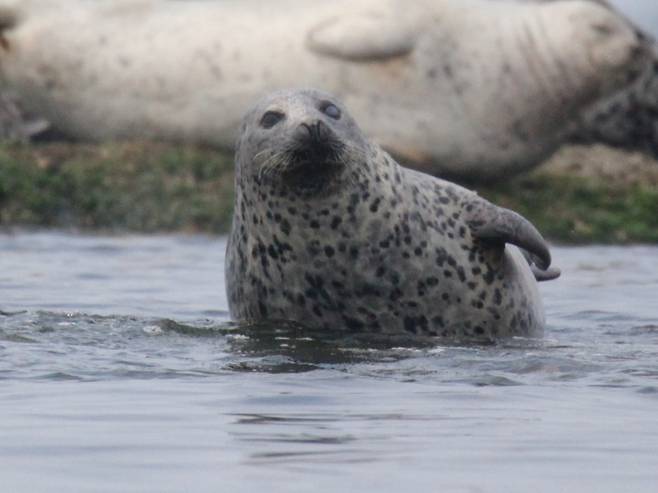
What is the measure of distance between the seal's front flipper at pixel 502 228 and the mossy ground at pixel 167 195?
5.44 meters

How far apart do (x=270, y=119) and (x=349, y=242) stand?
1.68 ft

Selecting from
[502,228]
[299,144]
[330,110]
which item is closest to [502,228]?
[502,228]

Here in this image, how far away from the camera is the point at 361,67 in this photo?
13719mm

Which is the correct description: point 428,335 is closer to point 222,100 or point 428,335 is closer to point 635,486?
point 635,486

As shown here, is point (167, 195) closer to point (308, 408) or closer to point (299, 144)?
point (299, 144)

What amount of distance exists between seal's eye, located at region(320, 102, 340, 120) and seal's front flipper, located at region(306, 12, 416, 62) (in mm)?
6203

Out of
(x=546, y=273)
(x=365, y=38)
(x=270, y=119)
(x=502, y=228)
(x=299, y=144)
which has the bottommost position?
(x=546, y=273)

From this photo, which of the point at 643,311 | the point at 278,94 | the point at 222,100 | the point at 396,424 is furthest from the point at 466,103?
the point at 396,424

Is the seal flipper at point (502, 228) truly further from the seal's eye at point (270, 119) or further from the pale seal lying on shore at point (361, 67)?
the pale seal lying on shore at point (361, 67)

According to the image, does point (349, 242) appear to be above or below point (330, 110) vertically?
below

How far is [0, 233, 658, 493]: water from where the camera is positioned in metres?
4.33

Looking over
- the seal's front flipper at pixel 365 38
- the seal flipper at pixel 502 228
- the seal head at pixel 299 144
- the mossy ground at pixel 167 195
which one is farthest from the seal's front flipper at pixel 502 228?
the seal's front flipper at pixel 365 38

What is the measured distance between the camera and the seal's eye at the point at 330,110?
23.9 ft

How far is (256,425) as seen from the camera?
498 centimetres
